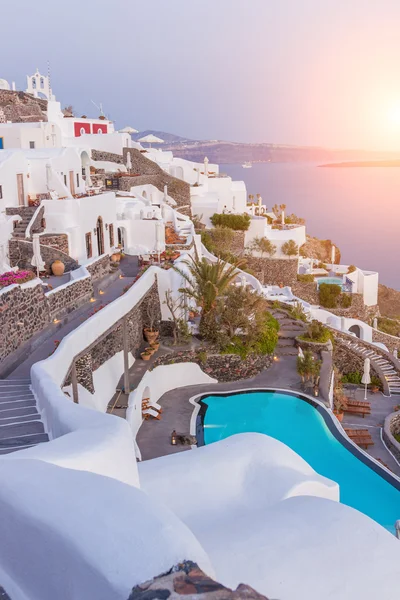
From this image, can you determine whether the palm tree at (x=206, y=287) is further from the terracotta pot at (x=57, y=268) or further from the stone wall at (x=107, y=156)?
the stone wall at (x=107, y=156)

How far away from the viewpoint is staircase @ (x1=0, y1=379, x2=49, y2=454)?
20.1 ft

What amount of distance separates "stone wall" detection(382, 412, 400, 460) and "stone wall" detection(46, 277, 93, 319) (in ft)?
31.1

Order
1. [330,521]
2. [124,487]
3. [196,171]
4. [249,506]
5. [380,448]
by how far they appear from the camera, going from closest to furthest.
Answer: [124,487] → [330,521] → [249,506] → [380,448] → [196,171]

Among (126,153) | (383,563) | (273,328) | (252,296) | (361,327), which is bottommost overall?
(361,327)

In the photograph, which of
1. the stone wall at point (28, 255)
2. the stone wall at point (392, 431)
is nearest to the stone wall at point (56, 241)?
the stone wall at point (28, 255)

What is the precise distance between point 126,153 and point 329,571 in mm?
38606

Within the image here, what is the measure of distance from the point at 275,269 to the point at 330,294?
452 centimetres

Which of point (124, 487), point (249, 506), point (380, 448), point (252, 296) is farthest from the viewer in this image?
point (252, 296)

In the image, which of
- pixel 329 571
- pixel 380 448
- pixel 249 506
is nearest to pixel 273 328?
pixel 380 448

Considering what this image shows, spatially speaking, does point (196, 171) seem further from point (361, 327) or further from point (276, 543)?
point (276, 543)

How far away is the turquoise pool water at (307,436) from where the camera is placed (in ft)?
40.0

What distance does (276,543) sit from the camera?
3260 mm

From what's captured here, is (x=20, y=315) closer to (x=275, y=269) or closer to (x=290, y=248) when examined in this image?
(x=275, y=269)

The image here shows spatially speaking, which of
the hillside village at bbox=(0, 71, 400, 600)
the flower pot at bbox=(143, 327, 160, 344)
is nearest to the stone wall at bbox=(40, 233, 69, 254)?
the hillside village at bbox=(0, 71, 400, 600)
